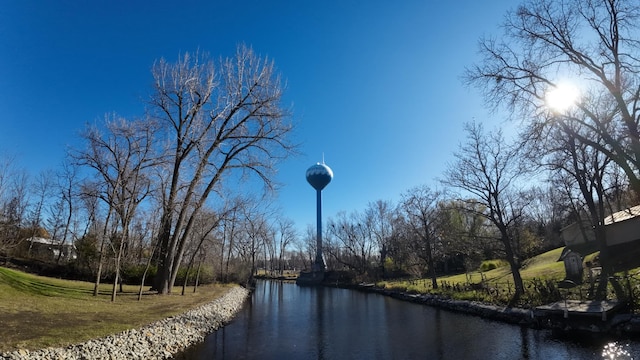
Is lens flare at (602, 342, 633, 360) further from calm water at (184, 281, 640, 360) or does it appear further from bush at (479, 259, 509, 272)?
bush at (479, 259, 509, 272)

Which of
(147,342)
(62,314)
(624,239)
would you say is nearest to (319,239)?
(624,239)

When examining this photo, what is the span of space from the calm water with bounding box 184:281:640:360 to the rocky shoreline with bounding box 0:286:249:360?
0.60 meters

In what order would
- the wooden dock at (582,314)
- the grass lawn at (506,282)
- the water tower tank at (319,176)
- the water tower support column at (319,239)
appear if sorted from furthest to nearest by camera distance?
the water tower tank at (319,176) < the water tower support column at (319,239) < the grass lawn at (506,282) < the wooden dock at (582,314)

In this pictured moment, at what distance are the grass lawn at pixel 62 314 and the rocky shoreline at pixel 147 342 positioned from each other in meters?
0.34

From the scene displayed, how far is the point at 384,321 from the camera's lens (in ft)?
64.7

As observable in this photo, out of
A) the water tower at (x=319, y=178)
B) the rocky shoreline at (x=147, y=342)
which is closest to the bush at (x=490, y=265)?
the rocky shoreline at (x=147, y=342)

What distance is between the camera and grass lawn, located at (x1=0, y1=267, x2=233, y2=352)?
924 cm

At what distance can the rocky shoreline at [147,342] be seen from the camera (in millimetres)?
8602

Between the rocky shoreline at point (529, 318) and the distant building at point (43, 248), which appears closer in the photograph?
the rocky shoreline at point (529, 318)

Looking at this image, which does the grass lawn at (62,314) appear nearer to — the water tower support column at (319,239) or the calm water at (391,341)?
the calm water at (391,341)

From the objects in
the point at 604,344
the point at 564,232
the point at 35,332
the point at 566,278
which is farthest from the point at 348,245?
the point at 35,332

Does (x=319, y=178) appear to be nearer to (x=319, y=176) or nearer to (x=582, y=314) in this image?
(x=319, y=176)

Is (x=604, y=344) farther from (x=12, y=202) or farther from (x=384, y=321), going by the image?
(x=12, y=202)

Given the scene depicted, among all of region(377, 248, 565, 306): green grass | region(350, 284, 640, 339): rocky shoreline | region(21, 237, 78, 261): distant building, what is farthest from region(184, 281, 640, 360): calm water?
region(21, 237, 78, 261): distant building
